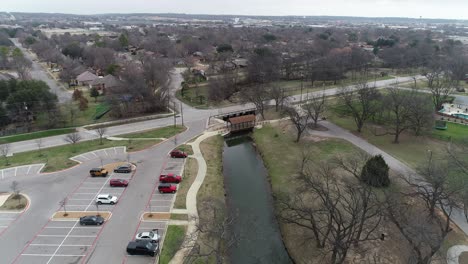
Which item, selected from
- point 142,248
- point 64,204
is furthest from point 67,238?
point 142,248

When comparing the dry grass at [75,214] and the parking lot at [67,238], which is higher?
the dry grass at [75,214]

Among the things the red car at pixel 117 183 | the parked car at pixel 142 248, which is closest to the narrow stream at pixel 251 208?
the parked car at pixel 142 248

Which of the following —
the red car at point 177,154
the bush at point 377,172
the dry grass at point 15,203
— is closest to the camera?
the dry grass at point 15,203

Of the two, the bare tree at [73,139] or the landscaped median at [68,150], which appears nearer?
the landscaped median at [68,150]

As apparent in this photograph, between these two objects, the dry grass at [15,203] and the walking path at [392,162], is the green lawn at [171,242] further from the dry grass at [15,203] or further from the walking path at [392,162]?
the walking path at [392,162]

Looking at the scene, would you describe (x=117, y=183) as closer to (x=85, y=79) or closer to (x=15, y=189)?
(x=15, y=189)
